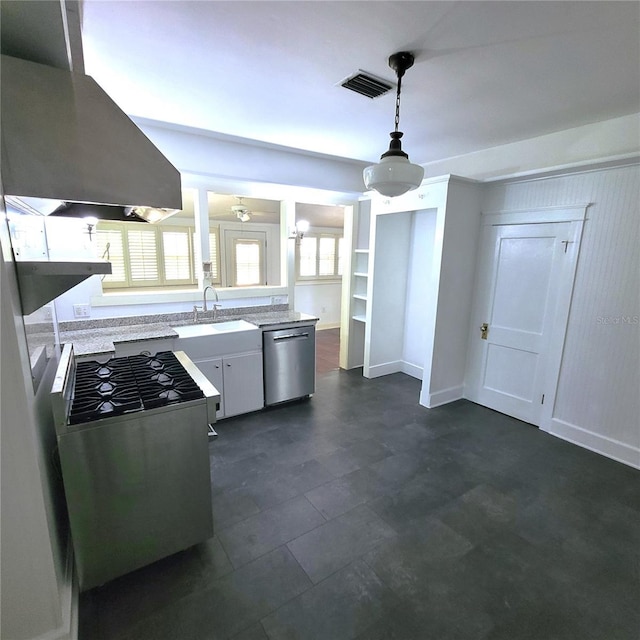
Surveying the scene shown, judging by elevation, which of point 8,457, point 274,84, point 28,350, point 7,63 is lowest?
point 8,457

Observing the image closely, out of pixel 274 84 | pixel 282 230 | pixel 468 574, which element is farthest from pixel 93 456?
pixel 282 230

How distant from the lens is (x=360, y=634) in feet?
4.76

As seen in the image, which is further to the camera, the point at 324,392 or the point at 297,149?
the point at 324,392

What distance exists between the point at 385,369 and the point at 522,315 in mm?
1844

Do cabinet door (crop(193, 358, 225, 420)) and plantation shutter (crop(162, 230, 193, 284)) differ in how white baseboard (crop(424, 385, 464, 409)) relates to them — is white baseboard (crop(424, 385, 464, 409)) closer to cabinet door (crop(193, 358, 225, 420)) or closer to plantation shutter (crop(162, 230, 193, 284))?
cabinet door (crop(193, 358, 225, 420))

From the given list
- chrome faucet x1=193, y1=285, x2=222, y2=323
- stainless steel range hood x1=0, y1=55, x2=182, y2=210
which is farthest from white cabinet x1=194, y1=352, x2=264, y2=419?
stainless steel range hood x1=0, y1=55, x2=182, y2=210

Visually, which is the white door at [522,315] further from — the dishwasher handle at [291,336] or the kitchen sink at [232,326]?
the kitchen sink at [232,326]

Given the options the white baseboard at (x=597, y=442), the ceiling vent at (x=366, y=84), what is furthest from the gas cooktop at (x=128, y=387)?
the white baseboard at (x=597, y=442)

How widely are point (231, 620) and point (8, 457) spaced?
45.6 inches

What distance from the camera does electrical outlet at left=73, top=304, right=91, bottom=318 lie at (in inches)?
117

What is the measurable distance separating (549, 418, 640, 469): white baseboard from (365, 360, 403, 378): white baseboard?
6.39 feet

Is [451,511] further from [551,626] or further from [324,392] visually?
[324,392]

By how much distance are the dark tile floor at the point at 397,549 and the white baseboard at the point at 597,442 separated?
88 mm

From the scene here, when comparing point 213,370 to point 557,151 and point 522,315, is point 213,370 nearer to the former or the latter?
point 522,315
